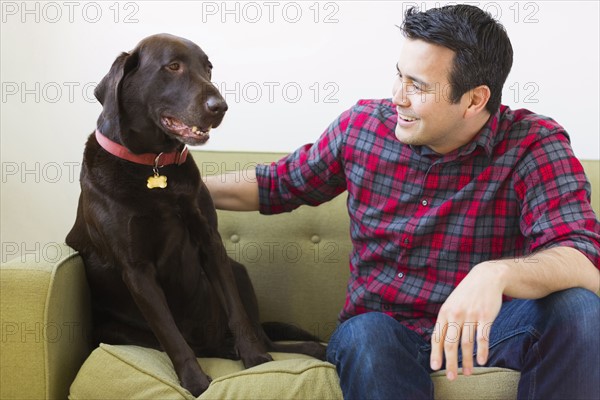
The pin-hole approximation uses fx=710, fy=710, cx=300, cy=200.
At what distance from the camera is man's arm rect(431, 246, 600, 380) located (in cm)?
112

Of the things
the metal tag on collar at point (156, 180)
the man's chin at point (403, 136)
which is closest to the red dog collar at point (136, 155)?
the metal tag on collar at point (156, 180)

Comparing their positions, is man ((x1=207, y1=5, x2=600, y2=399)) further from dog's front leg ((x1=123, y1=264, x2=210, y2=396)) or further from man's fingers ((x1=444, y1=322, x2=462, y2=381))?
dog's front leg ((x1=123, y1=264, x2=210, y2=396))

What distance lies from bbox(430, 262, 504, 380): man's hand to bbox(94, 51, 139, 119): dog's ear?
738 millimetres

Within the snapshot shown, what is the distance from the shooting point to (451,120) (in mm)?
1438

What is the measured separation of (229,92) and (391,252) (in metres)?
0.90

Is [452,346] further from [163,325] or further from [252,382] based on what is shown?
[163,325]

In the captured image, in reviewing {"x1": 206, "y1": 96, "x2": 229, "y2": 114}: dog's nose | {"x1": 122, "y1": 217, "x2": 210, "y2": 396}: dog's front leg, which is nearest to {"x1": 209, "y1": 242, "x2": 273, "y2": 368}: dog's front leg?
{"x1": 122, "y1": 217, "x2": 210, "y2": 396}: dog's front leg

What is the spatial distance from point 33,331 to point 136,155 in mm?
389

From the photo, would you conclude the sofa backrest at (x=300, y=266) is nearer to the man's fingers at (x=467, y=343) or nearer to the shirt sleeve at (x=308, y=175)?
the shirt sleeve at (x=308, y=175)

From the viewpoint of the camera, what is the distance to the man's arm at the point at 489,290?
3.66ft

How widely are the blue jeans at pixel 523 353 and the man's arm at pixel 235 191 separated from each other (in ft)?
1.51

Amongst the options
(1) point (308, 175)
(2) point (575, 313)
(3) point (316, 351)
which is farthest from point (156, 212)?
(2) point (575, 313)

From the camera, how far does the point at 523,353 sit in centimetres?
128

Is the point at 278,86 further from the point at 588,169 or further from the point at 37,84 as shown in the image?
the point at 588,169
